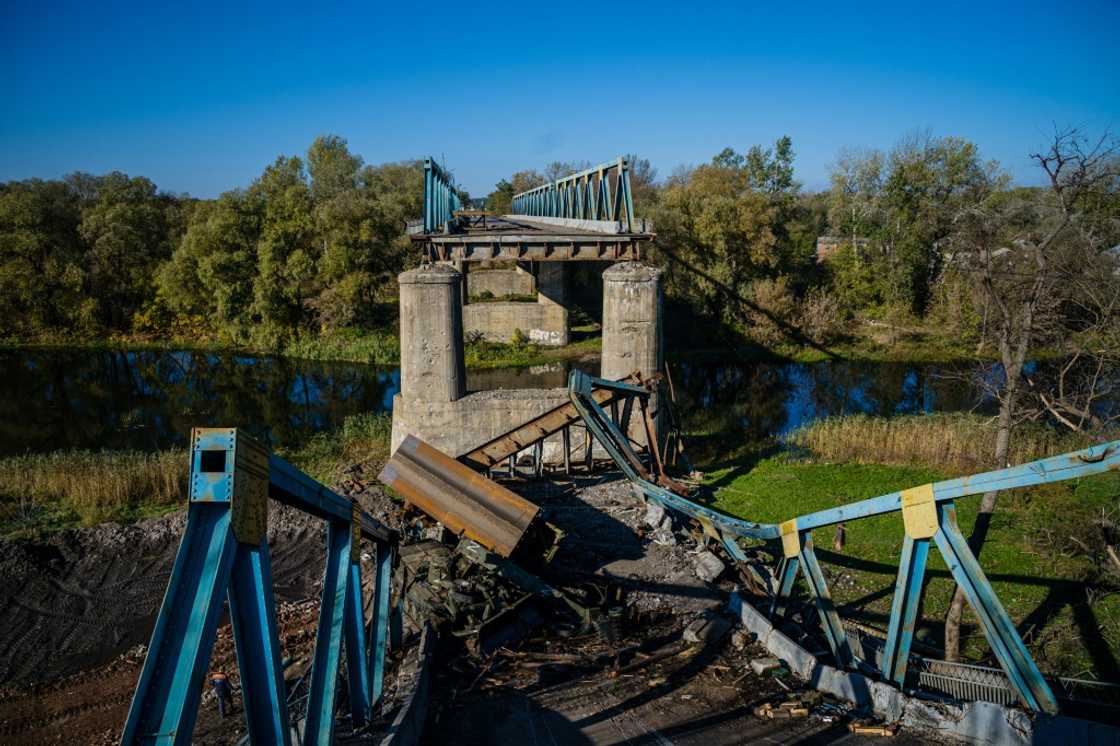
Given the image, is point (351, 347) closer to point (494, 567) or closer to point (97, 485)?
point (97, 485)

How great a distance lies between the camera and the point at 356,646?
16.9 feet

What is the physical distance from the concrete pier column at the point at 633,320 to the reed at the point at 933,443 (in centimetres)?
480

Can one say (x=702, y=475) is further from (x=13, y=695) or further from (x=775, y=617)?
(x=13, y=695)

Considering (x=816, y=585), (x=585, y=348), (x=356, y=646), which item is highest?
(x=585, y=348)

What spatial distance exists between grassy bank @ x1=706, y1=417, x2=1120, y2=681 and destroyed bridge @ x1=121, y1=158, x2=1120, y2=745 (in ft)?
3.13

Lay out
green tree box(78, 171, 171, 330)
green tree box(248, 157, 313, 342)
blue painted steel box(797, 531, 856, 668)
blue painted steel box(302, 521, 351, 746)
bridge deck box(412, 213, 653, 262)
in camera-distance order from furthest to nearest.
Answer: green tree box(78, 171, 171, 330)
green tree box(248, 157, 313, 342)
bridge deck box(412, 213, 653, 262)
blue painted steel box(797, 531, 856, 668)
blue painted steel box(302, 521, 351, 746)

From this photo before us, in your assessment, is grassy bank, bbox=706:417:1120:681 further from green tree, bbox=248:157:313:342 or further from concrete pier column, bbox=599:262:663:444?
green tree, bbox=248:157:313:342

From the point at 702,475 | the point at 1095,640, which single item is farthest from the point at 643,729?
the point at 702,475

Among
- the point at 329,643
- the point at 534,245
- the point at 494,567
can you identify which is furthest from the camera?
the point at 534,245

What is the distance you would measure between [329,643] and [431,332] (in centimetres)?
1138

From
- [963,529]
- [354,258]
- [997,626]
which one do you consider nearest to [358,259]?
[354,258]

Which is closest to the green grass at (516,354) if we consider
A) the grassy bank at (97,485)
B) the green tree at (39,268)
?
the grassy bank at (97,485)

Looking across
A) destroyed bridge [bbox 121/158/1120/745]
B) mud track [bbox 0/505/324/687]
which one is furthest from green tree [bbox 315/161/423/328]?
mud track [bbox 0/505/324/687]

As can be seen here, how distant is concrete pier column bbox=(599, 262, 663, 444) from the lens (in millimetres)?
15820
